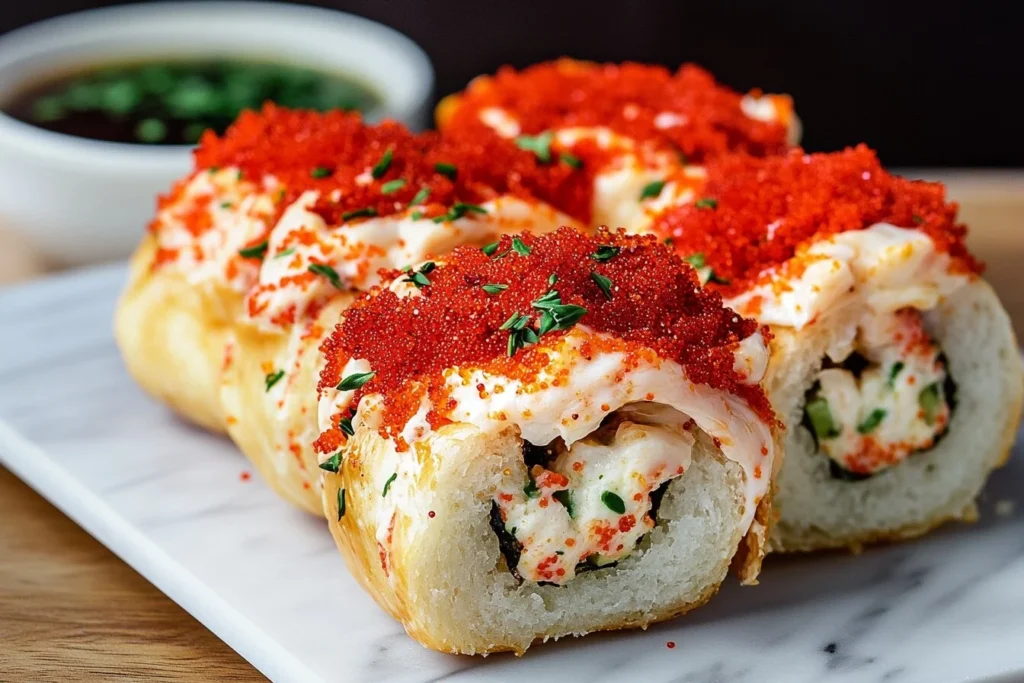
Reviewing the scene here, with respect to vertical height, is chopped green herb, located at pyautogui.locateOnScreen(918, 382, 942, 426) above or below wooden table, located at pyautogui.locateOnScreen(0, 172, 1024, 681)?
above

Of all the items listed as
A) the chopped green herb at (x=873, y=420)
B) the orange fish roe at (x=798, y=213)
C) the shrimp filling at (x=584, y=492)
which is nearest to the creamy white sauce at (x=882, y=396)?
the chopped green herb at (x=873, y=420)

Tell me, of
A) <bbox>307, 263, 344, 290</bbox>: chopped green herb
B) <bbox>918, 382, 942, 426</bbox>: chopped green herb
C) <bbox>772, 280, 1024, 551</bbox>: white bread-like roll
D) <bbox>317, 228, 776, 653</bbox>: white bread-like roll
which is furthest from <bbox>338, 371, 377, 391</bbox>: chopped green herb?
<bbox>918, 382, 942, 426</bbox>: chopped green herb

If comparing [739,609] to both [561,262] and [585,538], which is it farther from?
[561,262]

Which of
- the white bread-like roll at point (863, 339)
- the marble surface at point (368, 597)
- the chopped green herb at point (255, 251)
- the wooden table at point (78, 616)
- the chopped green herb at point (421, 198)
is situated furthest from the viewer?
the chopped green herb at point (255, 251)

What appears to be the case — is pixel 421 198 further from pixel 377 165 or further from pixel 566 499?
pixel 566 499

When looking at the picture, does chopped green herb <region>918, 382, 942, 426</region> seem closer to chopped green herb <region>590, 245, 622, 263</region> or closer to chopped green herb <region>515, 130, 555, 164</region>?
chopped green herb <region>590, 245, 622, 263</region>

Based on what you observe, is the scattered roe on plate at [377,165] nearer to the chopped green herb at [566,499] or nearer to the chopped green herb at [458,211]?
the chopped green herb at [458,211]

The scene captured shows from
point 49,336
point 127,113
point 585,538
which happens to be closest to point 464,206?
point 585,538
